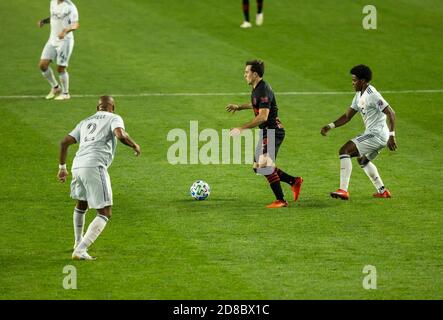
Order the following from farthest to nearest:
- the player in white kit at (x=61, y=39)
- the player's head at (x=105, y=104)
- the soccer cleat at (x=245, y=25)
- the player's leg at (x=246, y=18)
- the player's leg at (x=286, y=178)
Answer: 1. the soccer cleat at (x=245, y=25)
2. the player's leg at (x=246, y=18)
3. the player in white kit at (x=61, y=39)
4. the player's leg at (x=286, y=178)
5. the player's head at (x=105, y=104)

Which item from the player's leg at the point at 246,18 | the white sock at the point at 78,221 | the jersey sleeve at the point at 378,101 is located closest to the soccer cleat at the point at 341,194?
the jersey sleeve at the point at 378,101

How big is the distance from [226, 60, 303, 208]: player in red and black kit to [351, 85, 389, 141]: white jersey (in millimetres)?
1368

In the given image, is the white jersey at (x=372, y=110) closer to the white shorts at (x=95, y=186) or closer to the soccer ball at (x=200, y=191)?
the soccer ball at (x=200, y=191)

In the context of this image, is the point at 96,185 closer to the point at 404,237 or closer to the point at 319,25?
the point at 404,237

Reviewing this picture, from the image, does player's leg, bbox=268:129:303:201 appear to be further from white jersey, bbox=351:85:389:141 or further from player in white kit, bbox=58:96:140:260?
player in white kit, bbox=58:96:140:260

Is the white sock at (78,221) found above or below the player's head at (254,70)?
below

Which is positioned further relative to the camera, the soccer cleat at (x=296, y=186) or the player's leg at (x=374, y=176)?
the player's leg at (x=374, y=176)

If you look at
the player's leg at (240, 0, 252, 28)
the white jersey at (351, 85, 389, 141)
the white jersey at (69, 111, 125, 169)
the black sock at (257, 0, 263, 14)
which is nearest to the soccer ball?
the white jersey at (351, 85, 389, 141)

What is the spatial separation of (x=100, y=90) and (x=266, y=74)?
4214 mm

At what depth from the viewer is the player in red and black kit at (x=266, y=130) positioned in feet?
52.2

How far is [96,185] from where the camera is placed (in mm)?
13398

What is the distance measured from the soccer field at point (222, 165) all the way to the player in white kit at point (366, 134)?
0.37m
